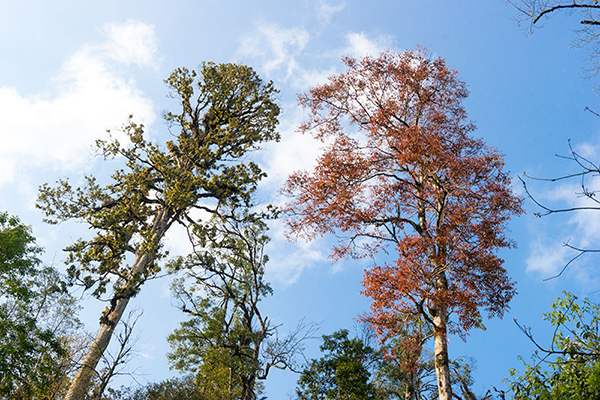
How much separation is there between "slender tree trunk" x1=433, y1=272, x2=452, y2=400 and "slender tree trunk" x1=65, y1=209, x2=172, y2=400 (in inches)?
326

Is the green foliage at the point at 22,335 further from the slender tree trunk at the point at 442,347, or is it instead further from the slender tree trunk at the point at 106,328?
the slender tree trunk at the point at 442,347

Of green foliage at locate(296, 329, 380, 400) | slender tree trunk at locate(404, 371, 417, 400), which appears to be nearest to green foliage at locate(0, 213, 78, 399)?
green foliage at locate(296, 329, 380, 400)

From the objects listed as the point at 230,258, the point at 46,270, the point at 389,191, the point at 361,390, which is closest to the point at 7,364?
the point at 46,270

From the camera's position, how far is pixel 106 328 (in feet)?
36.7

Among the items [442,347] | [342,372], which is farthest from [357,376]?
[442,347]

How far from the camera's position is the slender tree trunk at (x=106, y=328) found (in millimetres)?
10344

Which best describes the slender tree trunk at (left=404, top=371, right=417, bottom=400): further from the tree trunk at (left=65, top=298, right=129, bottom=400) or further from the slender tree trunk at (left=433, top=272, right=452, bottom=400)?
the tree trunk at (left=65, top=298, right=129, bottom=400)

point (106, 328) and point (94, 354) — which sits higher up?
point (106, 328)

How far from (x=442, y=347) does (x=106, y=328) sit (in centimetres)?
869

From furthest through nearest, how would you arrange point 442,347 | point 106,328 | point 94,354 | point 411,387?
point 411,387
point 106,328
point 94,354
point 442,347

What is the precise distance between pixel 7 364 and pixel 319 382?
977cm

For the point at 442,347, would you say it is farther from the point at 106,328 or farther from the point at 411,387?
Result: the point at 411,387

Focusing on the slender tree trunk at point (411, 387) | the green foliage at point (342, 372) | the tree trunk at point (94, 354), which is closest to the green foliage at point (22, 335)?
the tree trunk at point (94, 354)

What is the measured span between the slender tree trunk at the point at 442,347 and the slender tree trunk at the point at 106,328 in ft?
27.2
